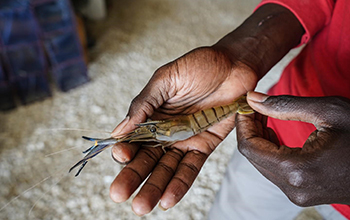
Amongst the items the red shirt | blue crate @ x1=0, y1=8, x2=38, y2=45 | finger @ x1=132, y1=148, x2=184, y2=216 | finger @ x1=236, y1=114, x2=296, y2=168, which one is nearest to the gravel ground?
finger @ x1=132, y1=148, x2=184, y2=216

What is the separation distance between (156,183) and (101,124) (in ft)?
4.17

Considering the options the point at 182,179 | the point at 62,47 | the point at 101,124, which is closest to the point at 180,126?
the point at 182,179

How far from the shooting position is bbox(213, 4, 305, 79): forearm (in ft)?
4.08

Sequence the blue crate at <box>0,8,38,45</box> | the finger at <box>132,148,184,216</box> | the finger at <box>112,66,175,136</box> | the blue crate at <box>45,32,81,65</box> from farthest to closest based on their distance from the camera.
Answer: the blue crate at <box>45,32,81,65</box> → the blue crate at <box>0,8,38,45</box> → the finger at <box>112,66,175,136</box> → the finger at <box>132,148,184,216</box>

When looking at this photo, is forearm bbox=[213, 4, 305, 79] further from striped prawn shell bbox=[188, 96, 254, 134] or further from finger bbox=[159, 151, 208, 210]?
finger bbox=[159, 151, 208, 210]

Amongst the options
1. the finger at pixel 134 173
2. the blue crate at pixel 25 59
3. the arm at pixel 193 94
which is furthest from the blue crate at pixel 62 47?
the finger at pixel 134 173

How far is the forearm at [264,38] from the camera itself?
124 cm

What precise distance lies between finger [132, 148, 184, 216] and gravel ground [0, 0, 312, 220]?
0.37 m

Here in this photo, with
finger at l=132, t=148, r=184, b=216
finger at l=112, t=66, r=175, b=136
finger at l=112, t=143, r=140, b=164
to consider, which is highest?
finger at l=112, t=66, r=175, b=136

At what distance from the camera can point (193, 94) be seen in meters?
1.25

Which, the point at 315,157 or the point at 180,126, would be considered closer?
the point at 315,157

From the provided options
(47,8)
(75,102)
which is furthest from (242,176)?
(47,8)

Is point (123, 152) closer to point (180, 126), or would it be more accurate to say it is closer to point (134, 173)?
point (134, 173)

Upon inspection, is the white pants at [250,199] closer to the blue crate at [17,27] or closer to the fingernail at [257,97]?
the fingernail at [257,97]
